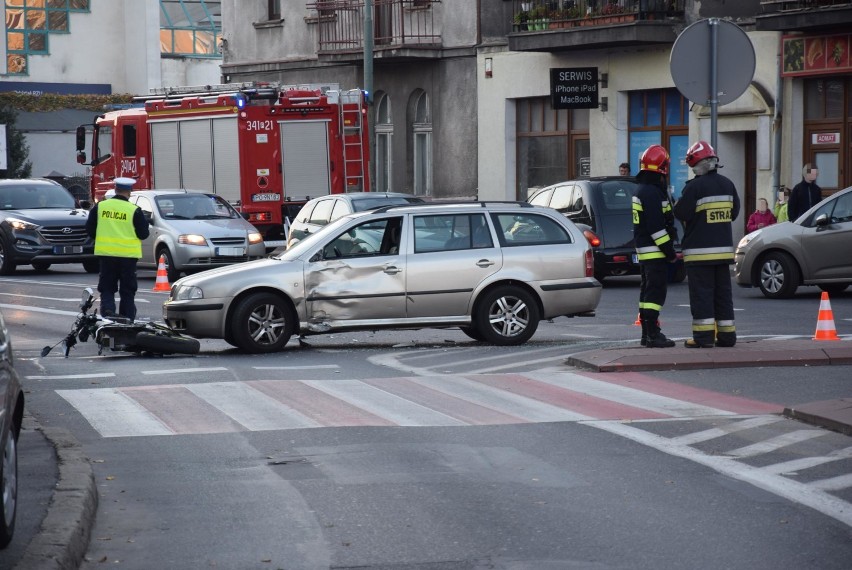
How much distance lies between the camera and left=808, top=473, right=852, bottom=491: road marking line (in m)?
8.05

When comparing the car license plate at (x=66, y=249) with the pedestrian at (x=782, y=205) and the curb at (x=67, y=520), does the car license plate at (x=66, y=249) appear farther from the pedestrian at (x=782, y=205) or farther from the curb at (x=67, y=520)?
the curb at (x=67, y=520)

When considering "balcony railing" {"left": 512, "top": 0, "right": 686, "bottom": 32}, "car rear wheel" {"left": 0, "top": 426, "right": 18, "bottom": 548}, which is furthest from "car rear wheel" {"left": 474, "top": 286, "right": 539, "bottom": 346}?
"balcony railing" {"left": 512, "top": 0, "right": 686, "bottom": 32}

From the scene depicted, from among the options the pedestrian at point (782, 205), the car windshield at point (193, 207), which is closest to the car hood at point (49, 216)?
the car windshield at point (193, 207)

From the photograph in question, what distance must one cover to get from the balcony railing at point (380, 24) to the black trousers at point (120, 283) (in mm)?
19066

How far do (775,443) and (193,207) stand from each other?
19035 millimetres

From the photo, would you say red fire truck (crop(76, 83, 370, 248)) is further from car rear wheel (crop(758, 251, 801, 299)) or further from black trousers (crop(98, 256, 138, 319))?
black trousers (crop(98, 256, 138, 319))

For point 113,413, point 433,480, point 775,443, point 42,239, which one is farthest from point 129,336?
point 42,239

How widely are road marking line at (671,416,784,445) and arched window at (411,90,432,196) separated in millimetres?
27633

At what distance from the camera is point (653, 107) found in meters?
31.9

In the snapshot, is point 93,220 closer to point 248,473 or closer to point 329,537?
point 248,473

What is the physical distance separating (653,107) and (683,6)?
2332mm

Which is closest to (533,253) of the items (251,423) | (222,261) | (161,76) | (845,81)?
(251,423)

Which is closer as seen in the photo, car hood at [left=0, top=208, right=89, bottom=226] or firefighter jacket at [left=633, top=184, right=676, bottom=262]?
firefighter jacket at [left=633, top=184, right=676, bottom=262]

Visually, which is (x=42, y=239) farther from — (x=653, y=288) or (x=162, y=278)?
(x=653, y=288)
